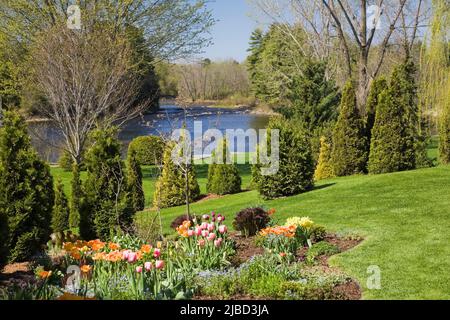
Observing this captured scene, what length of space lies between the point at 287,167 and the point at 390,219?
3.55 meters

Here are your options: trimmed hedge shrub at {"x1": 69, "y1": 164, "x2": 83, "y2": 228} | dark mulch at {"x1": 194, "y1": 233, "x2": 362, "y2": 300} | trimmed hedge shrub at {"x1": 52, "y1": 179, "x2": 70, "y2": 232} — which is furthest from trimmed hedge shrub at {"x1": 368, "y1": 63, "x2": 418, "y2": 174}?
trimmed hedge shrub at {"x1": 52, "y1": 179, "x2": 70, "y2": 232}

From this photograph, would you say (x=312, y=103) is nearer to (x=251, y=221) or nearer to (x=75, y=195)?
(x=75, y=195)

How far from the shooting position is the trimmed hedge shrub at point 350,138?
12.8 meters

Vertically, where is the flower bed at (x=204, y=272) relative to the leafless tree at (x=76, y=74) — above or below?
below

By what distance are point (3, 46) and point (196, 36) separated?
23.6ft

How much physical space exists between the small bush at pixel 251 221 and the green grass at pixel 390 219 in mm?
1033

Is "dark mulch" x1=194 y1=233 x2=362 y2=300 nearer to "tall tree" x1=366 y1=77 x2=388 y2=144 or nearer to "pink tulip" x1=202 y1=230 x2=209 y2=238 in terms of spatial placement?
"pink tulip" x1=202 y1=230 x2=209 y2=238

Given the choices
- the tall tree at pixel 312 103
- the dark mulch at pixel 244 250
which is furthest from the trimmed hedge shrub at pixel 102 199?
the tall tree at pixel 312 103

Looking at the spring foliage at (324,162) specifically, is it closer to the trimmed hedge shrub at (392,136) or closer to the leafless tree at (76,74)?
the trimmed hedge shrub at (392,136)

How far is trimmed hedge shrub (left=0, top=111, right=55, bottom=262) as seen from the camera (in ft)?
22.9

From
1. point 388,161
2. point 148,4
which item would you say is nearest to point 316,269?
point 388,161

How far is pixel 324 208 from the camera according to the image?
8.93 metres

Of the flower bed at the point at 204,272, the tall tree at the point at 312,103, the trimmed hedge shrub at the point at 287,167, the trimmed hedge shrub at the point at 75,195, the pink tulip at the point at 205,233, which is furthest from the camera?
the tall tree at the point at 312,103
